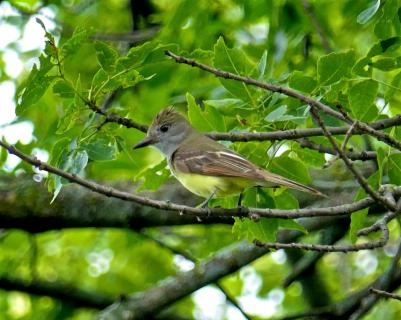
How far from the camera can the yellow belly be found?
4.79 m

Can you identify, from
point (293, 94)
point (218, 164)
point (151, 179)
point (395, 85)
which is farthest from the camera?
point (218, 164)

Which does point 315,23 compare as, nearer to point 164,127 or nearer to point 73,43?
point 164,127

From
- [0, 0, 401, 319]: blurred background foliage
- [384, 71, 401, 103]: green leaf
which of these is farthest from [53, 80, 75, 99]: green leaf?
[384, 71, 401, 103]: green leaf

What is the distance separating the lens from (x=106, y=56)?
4.12m

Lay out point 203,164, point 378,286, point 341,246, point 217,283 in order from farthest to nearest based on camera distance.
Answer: point 217,283, point 378,286, point 203,164, point 341,246

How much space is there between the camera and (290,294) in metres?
8.67

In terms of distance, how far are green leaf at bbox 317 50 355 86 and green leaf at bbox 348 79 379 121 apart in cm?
10

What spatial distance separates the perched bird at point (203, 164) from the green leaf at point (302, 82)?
48 centimetres

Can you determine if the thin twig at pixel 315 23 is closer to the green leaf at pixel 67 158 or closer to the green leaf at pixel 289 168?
the green leaf at pixel 289 168

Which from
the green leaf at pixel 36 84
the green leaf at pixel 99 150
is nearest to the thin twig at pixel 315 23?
the green leaf at pixel 99 150

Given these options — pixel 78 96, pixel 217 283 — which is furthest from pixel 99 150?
pixel 217 283

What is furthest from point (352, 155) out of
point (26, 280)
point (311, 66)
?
point (26, 280)

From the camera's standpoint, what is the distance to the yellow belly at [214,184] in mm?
4785

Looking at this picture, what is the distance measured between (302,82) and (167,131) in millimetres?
1983
